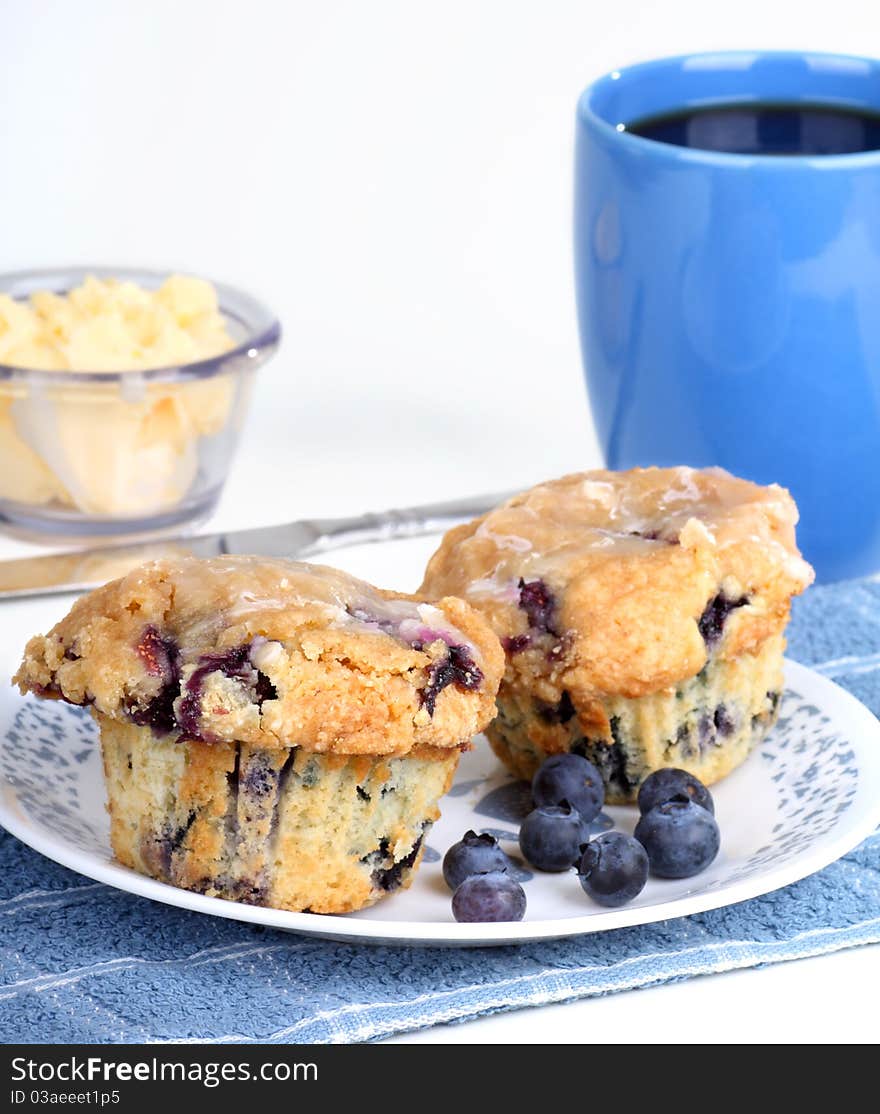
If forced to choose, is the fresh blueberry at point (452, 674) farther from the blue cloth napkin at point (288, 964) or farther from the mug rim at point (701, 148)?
the mug rim at point (701, 148)

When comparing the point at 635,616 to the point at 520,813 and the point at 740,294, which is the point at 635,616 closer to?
the point at 520,813

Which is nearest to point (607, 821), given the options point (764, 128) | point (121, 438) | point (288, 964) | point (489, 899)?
point (489, 899)

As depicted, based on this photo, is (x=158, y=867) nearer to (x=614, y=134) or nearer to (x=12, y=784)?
(x=12, y=784)

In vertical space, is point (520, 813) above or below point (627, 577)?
below

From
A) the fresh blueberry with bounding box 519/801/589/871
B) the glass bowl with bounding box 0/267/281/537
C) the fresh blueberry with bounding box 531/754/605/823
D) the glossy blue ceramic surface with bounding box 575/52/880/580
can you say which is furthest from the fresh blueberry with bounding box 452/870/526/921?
the glass bowl with bounding box 0/267/281/537

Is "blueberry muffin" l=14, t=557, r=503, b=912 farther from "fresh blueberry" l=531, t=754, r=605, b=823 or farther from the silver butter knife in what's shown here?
the silver butter knife

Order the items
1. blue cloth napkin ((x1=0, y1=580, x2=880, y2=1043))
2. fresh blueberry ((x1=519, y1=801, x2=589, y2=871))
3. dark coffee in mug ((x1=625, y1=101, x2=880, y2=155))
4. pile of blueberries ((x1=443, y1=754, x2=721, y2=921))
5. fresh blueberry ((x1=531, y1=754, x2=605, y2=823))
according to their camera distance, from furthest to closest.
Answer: dark coffee in mug ((x1=625, y1=101, x2=880, y2=155)) < fresh blueberry ((x1=531, y1=754, x2=605, y2=823)) < fresh blueberry ((x1=519, y1=801, x2=589, y2=871)) < pile of blueberries ((x1=443, y1=754, x2=721, y2=921)) < blue cloth napkin ((x1=0, y1=580, x2=880, y2=1043))
